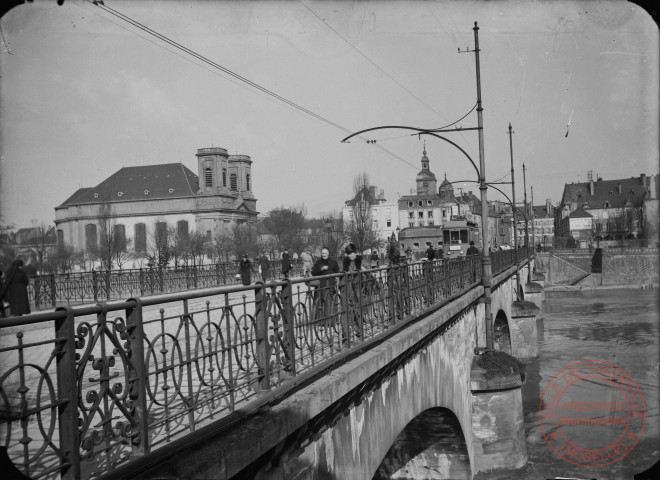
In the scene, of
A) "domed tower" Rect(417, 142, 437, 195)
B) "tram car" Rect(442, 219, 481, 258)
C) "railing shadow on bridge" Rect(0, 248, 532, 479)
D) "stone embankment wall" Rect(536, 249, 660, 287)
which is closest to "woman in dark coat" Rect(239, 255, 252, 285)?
"railing shadow on bridge" Rect(0, 248, 532, 479)

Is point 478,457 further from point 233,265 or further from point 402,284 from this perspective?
point 233,265

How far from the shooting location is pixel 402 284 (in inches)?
403

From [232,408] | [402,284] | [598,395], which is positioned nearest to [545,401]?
[598,395]

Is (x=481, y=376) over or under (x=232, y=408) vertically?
under

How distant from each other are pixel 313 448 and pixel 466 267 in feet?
46.2

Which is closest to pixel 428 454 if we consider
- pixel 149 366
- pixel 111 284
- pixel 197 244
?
pixel 149 366

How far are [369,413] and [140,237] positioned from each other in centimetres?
3217

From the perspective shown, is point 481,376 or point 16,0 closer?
point 16,0

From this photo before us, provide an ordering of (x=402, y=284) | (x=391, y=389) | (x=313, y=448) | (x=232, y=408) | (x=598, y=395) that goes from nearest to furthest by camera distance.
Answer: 1. (x=232, y=408)
2. (x=313, y=448)
3. (x=391, y=389)
4. (x=402, y=284)
5. (x=598, y=395)

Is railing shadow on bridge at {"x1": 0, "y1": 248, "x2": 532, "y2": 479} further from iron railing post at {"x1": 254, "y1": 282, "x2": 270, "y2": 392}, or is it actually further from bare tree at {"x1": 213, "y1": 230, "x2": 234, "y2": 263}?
bare tree at {"x1": 213, "y1": 230, "x2": 234, "y2": 263}

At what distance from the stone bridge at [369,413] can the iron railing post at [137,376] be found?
19 cm

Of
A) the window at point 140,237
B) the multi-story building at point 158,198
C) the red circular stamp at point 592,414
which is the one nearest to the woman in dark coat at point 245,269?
the multi-story building at point 158,198

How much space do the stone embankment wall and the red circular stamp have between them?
44.2 metres

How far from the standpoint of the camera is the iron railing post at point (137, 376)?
12.2 feet
